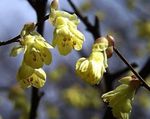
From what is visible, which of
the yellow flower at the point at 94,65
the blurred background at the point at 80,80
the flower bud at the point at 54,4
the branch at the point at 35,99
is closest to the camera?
the yellow flower at the point at 94,65

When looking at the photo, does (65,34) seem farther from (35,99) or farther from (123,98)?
(35,99)

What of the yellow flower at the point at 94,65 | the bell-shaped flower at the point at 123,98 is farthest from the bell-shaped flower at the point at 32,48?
the bell-shaped flower at the point at 123,98

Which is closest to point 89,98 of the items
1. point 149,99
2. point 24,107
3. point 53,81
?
point 53,81

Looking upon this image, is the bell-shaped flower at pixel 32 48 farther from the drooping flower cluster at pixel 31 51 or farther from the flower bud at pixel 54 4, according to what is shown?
the flower bud at pixel 54 4

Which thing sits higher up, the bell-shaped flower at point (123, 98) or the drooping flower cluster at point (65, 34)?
the drooping flower cluster at point (65, 34)

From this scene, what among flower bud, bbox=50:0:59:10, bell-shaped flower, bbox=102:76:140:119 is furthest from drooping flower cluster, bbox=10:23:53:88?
bell-shaped flower, bbox=102:76:140:119

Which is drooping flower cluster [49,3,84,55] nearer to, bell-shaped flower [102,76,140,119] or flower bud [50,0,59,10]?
flower bud [50,0,59,10]
